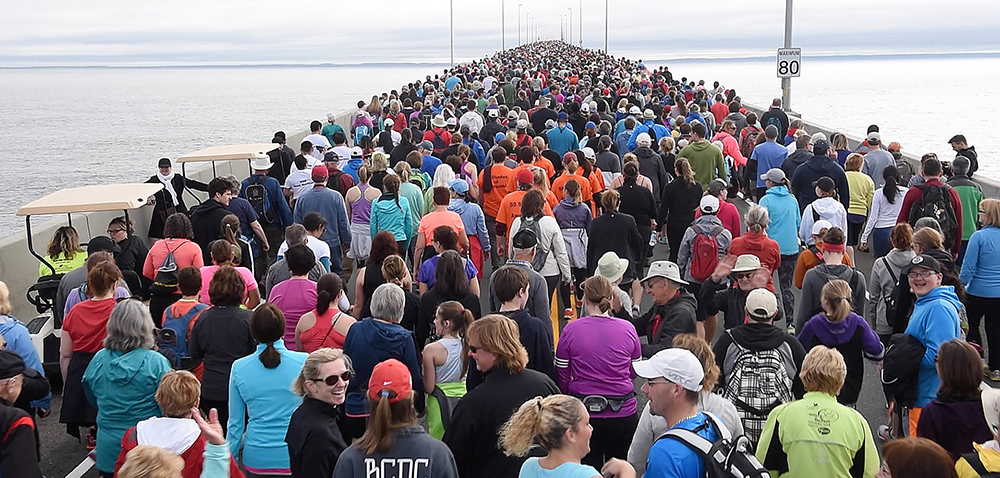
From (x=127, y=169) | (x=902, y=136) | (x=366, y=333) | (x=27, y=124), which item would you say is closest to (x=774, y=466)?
(x=366, y=333)

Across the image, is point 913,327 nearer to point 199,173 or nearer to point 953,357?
point 953,357

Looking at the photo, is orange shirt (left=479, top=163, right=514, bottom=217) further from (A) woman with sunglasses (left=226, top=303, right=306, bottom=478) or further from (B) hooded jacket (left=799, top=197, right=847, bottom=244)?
(A) woman with sunglasses (left=226, top=303, right=306, bottom=478)

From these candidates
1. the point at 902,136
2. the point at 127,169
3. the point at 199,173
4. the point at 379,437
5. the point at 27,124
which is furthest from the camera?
the point at 27,124

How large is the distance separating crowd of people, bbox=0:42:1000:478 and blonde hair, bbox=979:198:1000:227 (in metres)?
0.02

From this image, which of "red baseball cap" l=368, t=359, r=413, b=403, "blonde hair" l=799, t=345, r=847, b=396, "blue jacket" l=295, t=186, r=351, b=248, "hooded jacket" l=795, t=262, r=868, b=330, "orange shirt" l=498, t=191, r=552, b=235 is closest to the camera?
"red baseball cap" l=368, t=359, r=413, b=403

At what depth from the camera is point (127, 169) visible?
61.4 m

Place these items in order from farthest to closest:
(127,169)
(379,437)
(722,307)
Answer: (127,169) < (722,307) < (379,437)

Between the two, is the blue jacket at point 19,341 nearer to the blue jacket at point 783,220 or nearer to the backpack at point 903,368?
the backpack at point 903,368

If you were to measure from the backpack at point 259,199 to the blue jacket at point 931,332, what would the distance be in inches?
308

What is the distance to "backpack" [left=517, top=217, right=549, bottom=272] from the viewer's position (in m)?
8.79

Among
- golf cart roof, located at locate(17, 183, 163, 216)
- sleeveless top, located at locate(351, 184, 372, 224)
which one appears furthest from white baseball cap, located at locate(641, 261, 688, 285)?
golf cart roof, located at locate(17, 183, 163, 216)

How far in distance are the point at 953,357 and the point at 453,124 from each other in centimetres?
1157

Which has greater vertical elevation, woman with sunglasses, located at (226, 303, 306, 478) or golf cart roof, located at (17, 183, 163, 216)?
golf cart roof, located at (17, 183, 163, 216)

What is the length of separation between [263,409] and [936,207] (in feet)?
24.0
